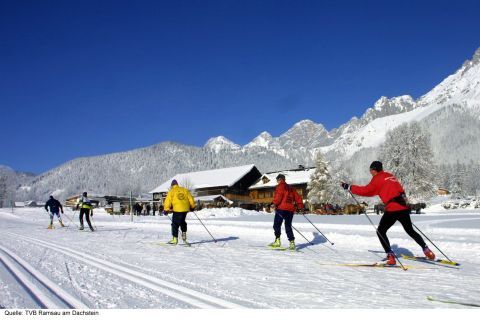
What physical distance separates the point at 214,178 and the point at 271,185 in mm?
10947

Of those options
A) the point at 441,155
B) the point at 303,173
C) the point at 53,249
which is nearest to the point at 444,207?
the point at 303,173

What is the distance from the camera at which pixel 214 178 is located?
73.9 m

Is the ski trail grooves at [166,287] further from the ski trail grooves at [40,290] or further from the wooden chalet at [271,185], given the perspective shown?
the wooden chalet at [271,185]

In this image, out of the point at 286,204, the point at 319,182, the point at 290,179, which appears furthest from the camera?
the point at 290,179

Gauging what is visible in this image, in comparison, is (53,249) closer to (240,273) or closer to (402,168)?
(240,273)

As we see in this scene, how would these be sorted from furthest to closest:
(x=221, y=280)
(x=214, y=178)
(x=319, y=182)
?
(x=214, y=178) → (x=319, y=182) → (x=221, y=280)

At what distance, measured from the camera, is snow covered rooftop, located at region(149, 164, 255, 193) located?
70500 millimetres

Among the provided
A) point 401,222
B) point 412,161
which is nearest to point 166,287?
point 401,222

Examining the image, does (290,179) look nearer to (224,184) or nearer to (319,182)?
(224,184)

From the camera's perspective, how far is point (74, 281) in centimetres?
518

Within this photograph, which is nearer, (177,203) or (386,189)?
(386,189)

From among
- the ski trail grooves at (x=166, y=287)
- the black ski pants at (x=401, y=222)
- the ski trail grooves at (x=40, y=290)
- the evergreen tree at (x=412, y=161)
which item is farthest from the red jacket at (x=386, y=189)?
the evergreen tree at (x=412, y=161)

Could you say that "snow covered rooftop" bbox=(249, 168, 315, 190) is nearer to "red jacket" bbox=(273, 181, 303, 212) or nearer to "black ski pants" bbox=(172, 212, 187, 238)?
"black ski pants" bbox=(172, 212, 187, 238)

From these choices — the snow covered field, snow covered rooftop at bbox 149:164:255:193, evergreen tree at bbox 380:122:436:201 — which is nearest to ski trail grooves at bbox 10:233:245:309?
the snow covered field
